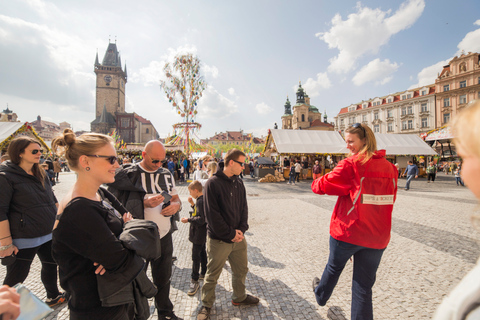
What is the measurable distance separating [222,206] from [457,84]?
5773cm

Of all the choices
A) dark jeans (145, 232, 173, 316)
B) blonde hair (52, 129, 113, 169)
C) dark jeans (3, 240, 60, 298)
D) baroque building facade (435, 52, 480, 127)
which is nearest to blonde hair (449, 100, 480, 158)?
blonde hair (52, 129, 113, 169)

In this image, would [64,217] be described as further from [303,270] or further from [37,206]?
[303,270]

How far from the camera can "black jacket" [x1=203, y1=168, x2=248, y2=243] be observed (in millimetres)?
2336

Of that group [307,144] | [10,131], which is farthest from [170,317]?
[307,144]

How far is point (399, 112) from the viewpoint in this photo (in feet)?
171

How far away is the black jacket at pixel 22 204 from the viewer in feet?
7.48

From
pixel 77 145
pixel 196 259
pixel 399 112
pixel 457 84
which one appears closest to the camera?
pixel 77 145

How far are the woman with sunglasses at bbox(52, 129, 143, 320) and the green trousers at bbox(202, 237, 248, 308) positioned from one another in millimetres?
958

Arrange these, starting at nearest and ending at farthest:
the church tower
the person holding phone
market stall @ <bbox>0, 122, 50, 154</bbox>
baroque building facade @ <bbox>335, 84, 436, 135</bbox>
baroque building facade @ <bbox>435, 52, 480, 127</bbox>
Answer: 1. the person holding phone
2. market stall @ <bbox>0, 122, 50, 154</bbox>
3. baroque building facade @ <bbox>435, 52, 480, 127</bbox>
4. baroque building facade @ <bbox>335, 84, 436, 135</bbox>
5. the church tower

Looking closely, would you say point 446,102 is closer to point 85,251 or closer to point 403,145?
point 403,145

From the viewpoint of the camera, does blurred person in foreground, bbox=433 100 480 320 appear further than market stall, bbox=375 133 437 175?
No

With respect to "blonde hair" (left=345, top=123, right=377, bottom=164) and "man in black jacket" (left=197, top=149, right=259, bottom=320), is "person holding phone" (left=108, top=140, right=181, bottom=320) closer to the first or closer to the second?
"man in black jacket" (left=197, top=149, right=259, bottom=320)

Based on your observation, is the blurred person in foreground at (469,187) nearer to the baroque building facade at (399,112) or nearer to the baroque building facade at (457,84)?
the baroque building facade at (399,112)

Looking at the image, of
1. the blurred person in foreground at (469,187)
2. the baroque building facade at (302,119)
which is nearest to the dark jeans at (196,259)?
the blurred person in foreground at (469,187)
